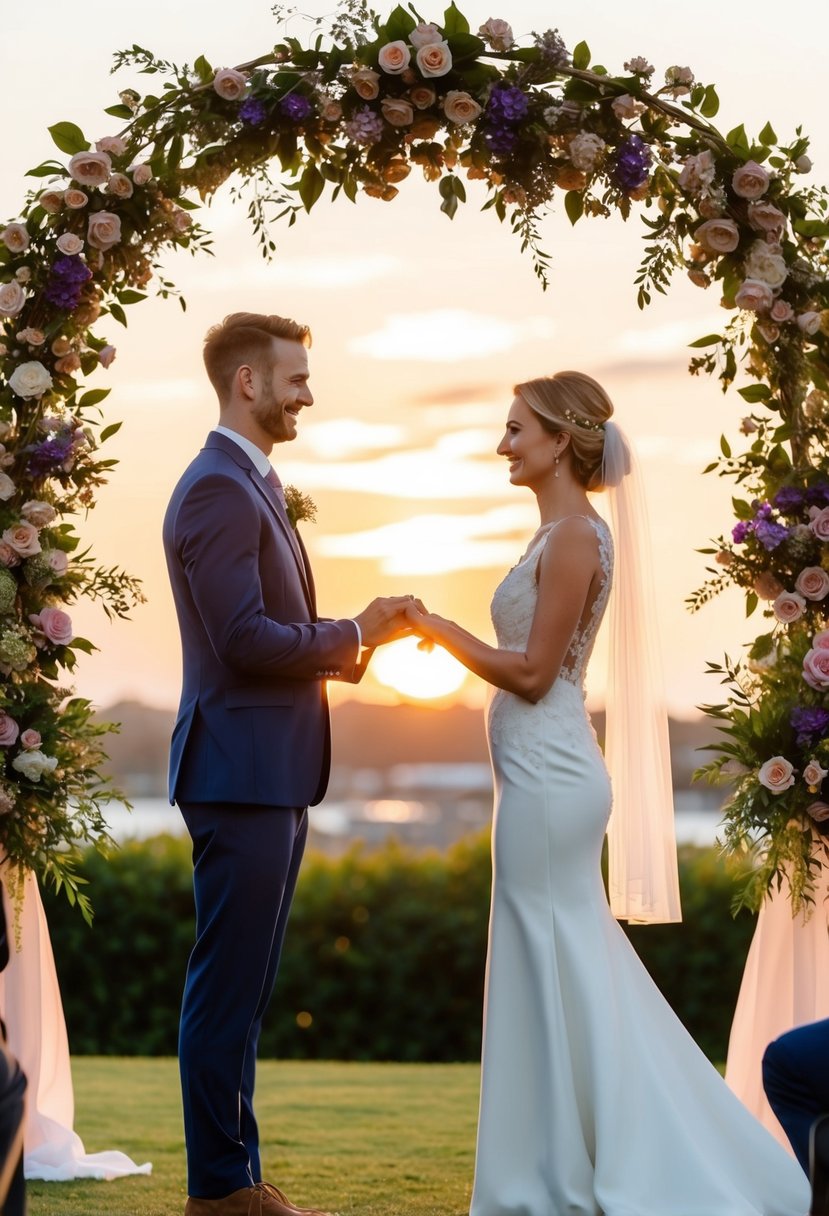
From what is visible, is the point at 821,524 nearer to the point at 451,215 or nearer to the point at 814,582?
the point at 814,582

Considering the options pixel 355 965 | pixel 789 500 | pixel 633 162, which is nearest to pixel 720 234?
pixel 633 162

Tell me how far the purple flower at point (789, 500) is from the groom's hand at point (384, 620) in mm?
1326

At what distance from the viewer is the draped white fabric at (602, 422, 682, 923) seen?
202 inches

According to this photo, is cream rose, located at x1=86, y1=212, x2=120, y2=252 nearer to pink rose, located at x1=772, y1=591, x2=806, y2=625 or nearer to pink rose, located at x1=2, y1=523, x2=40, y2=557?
pink rose, located at x1=2, y1=523, x2=40, y2=557

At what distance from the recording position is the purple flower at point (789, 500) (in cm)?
525

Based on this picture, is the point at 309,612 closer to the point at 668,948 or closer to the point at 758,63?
the point at 758,63

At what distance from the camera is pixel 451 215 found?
5.39 metres

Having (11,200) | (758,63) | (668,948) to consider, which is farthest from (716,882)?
(11,200)

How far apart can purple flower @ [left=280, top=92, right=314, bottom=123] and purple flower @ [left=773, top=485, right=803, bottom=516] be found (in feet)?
6.82

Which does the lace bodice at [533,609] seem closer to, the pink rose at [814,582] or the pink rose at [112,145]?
the pink rose at [814,582]

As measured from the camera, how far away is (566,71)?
5328 mm

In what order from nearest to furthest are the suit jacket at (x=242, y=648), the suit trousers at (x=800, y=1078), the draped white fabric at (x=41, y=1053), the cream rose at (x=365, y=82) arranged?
1. the suit trousers at (x=800, y=1078)
2. the suit jacket at (x=242, y=648)
3. the cream rose at (x=365, y=82)
4. the draped white fabric at (x=41, y=1053)

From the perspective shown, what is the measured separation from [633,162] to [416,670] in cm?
194

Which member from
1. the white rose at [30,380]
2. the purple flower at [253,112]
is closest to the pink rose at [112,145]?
the purple flower at [253,112]
